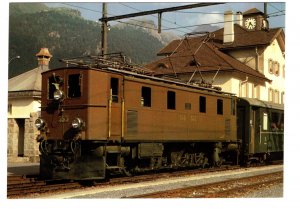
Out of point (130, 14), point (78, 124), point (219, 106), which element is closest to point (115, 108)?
point (78, 124)

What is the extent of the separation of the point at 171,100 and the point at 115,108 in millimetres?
3202

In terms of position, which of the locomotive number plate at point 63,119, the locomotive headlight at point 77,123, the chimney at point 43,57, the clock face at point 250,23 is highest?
the clock face at point 250,23

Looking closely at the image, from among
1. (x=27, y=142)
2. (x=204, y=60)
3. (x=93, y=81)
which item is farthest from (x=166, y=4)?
(x=204, y=60)

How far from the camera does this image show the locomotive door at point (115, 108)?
14430 mm

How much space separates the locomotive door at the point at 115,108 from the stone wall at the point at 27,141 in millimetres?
9598

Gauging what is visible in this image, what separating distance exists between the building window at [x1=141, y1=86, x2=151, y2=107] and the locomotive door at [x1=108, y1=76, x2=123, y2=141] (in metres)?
1.22

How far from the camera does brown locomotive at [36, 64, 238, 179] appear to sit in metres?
Answer: 14.1

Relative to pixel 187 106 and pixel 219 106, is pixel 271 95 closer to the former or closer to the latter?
pixel 219 106

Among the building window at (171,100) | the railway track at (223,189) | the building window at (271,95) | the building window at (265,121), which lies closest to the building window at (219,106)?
the building window at (171,100)

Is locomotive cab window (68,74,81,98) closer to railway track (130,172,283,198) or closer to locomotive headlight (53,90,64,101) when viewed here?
locomotive headlight (53,90,64,101)

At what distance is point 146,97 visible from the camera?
16.0 meters

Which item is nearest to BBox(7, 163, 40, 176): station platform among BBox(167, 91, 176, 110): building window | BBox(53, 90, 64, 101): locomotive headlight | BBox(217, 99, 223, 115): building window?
BBox(53, 90, 64, 101): locomotive headlight

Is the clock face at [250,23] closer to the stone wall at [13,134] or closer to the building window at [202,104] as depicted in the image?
the building window at [202,104]
